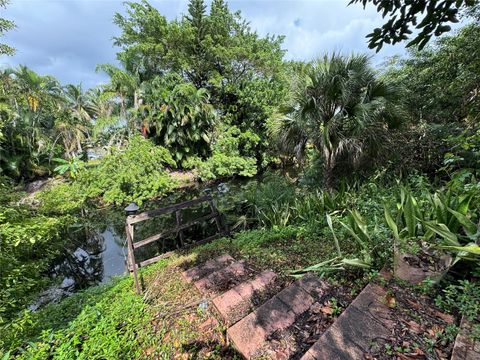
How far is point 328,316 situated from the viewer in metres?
1.52

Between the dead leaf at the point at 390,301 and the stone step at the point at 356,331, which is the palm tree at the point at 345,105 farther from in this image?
the stone step at the point at 356,331

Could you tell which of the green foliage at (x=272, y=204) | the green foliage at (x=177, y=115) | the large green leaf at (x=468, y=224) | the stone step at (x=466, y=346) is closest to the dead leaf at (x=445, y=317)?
the stone step at (x=466, y=346)

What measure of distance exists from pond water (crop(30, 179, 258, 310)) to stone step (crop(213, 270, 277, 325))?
245 centimetres

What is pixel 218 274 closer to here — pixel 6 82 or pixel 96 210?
pixel 96 210

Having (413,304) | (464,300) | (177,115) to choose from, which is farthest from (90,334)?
(177,115)

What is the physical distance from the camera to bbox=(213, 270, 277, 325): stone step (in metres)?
1.84

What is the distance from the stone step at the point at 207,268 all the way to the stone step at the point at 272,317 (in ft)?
4.34

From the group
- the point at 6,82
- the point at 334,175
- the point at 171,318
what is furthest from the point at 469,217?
the point at 6,82

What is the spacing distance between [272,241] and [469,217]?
239cm

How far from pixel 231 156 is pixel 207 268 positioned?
8.31 meters

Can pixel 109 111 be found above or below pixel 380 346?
above

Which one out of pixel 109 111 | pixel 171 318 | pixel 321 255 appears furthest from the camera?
pixel 109 111

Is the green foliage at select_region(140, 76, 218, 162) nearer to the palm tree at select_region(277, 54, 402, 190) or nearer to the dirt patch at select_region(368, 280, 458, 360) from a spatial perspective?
the palm tree at select_region(277, 54, 402, 190)

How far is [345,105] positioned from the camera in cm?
391
